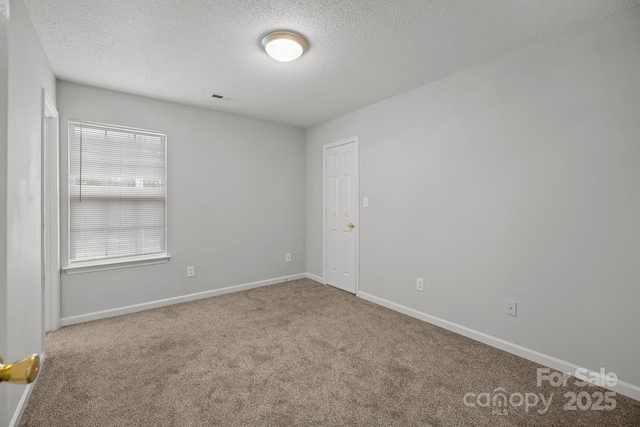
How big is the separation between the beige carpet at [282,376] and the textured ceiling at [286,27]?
2.45 m

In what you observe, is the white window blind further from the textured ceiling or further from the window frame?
the textured ceiling

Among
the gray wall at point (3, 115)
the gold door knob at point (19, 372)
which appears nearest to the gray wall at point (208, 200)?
the gray wall at point (3, 115)

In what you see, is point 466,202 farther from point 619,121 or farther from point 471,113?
point 619,121

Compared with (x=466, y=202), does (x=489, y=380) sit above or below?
below

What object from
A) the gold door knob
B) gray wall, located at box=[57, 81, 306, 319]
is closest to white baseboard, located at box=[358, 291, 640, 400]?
gray wall, located at box=[57, 81, 306, 319]

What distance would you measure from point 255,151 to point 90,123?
189 centimetres

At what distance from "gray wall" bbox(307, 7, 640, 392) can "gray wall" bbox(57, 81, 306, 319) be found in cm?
176

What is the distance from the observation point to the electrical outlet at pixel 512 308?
97.5 inches

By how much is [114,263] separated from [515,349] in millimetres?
3939

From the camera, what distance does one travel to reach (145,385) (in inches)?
81.0

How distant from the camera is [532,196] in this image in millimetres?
2375

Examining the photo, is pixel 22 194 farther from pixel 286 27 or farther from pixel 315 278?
pixel 315 278

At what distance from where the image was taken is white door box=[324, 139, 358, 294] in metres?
4.04

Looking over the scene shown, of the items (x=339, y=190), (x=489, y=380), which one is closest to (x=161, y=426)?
(x=489, y=380)
